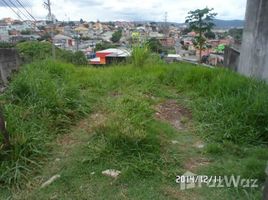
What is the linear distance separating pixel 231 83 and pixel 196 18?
553cm

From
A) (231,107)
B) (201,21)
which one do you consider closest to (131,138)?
(231,107)

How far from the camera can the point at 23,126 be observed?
2.49 meters

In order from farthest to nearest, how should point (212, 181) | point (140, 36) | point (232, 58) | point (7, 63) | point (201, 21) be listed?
point (201, 21) < point (140, 36) < point (232, 58) < point (7, 63) < point (212, 181)

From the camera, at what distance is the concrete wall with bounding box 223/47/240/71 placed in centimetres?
501

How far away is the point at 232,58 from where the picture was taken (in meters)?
5.32

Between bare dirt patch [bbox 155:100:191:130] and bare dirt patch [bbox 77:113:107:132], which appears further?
bare dirt patch [bbox 155:100:191:130]

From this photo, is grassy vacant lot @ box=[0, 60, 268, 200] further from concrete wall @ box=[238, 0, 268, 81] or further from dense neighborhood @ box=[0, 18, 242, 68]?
dense neighborhood @ box=[0, 18, 242, 68]

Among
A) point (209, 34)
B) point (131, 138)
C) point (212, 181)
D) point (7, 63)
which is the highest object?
point (209, 34)

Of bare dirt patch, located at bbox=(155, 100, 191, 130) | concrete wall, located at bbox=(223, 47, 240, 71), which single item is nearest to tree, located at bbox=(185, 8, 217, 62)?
concrete wall, located at bbox=(223, 47, 240, 71)

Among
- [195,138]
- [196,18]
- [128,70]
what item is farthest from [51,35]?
[195,138]

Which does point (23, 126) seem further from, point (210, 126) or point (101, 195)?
point (210, 126)

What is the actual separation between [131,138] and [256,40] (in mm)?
2704

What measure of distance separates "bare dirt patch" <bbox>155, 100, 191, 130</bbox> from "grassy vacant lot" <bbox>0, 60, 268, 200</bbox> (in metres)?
0.01

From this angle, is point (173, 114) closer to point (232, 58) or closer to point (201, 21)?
point (232, 58)
